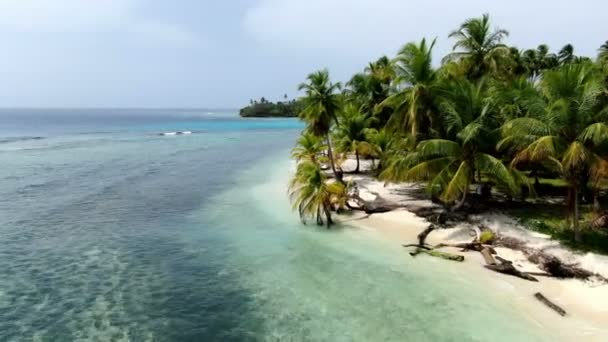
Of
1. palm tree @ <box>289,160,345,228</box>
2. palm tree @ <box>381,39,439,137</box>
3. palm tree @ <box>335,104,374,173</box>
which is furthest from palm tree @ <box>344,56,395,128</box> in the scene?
palm tree @ <box>289,160,345,228</box>

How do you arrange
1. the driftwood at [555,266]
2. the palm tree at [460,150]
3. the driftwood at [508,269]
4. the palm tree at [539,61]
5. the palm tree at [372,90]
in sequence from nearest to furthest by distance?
the driftwood at [555,266], the driftwood at [508,269], the palm tree at [460,150], the palm tree at [372,90], the palm tree at [539,61]

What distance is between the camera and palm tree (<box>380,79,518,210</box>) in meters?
18.2

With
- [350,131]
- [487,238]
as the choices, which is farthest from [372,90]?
[487,238]

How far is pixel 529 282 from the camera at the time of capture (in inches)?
528

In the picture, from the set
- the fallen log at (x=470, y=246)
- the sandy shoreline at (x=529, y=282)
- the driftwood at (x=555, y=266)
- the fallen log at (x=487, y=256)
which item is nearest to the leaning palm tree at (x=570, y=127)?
the driftwood at (x=555, y=266)

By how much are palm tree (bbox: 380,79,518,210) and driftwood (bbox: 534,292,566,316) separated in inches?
254

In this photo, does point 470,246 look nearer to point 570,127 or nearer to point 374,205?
point 570,127

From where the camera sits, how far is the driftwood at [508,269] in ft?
44.8

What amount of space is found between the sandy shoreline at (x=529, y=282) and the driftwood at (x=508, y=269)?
0.58 ft

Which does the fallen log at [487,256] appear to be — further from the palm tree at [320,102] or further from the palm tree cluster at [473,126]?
the palm tree at [320,102]

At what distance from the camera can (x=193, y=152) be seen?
56.7 metres

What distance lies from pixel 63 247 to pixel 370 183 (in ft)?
61.5

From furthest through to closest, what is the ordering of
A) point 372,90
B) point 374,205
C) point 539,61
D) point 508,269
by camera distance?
point 539,61 < point 372,90 < point 374,205 < point 508,269

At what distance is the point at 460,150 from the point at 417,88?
397cm
